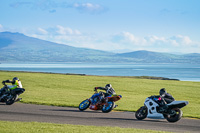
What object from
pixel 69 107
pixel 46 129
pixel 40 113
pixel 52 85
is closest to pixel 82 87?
pixel 52 85

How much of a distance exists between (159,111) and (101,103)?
4407 millimetres

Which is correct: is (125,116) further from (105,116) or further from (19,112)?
(19,112)

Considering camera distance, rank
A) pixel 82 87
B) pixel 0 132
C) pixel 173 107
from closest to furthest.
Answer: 1. pixel 0 132
2. pixel 173 107
3. pixel 82 87

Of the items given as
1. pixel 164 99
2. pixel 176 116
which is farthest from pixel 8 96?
pixel 176 116

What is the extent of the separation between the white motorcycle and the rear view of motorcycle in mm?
2399

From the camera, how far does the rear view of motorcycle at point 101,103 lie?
1945 centimetres

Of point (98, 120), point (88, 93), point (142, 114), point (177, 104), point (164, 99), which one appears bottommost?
point (98, 120)

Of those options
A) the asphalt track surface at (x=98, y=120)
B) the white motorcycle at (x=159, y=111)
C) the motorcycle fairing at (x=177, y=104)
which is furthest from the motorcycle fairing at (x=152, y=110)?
the motorcycle fairing at (x=177, y=104)

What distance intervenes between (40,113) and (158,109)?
21.1 ft

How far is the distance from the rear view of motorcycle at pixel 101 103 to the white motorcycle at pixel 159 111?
2.40 m

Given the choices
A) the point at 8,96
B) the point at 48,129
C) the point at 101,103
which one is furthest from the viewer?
the point at 8,96

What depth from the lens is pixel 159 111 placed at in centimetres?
1670

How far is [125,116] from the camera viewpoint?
18469 millimetres

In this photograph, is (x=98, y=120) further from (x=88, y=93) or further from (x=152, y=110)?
(x=88, y=93)
